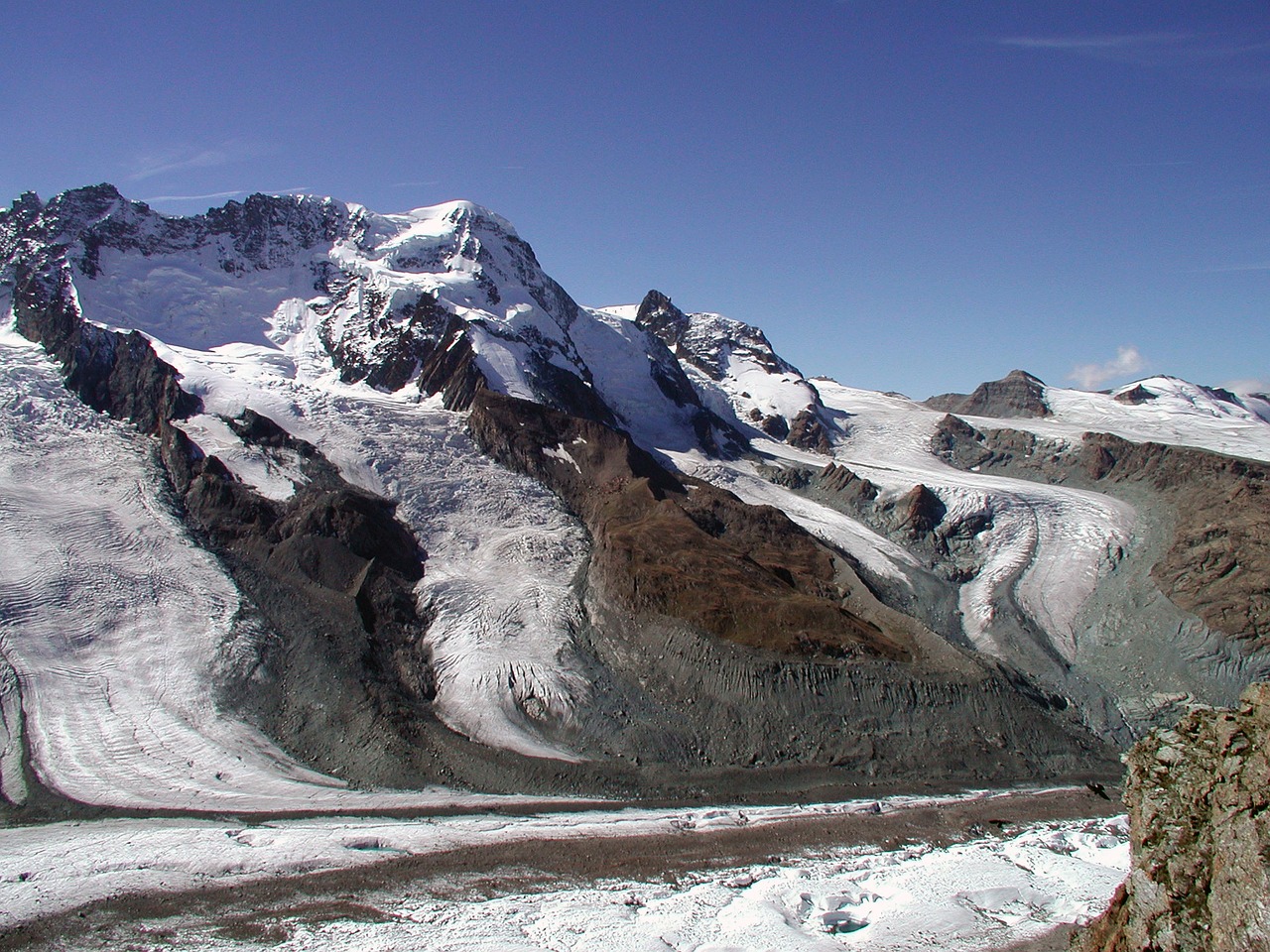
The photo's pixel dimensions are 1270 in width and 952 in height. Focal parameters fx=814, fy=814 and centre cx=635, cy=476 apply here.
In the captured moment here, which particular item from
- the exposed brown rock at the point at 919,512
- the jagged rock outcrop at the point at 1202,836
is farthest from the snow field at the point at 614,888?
the exposed brown rock at the point at 919,512

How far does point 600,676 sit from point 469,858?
20511 millimetres

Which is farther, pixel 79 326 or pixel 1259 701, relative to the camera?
pixel 79 326

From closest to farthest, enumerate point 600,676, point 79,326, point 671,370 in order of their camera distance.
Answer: point 600,676 < point 79,326 < point 671,370

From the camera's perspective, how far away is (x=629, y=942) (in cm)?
2777

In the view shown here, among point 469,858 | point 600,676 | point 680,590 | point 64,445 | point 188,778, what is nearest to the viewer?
point 469,858

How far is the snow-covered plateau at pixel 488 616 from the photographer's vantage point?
1353 inches

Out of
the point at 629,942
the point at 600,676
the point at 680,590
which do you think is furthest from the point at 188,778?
the point at 680,590

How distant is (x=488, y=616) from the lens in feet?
200

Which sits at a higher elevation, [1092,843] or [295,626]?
[295,626]

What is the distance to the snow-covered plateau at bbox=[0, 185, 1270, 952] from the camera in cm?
3438

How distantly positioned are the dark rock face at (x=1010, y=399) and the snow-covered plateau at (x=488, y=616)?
49.2 metres

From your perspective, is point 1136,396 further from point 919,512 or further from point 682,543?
point 682,543

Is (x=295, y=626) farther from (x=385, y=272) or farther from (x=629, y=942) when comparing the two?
(x=385, y=272)

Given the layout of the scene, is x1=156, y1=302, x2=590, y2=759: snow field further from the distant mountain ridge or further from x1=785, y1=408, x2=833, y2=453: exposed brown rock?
x1=785, y1=408, x2=833, y2=453: exposed brown rock
